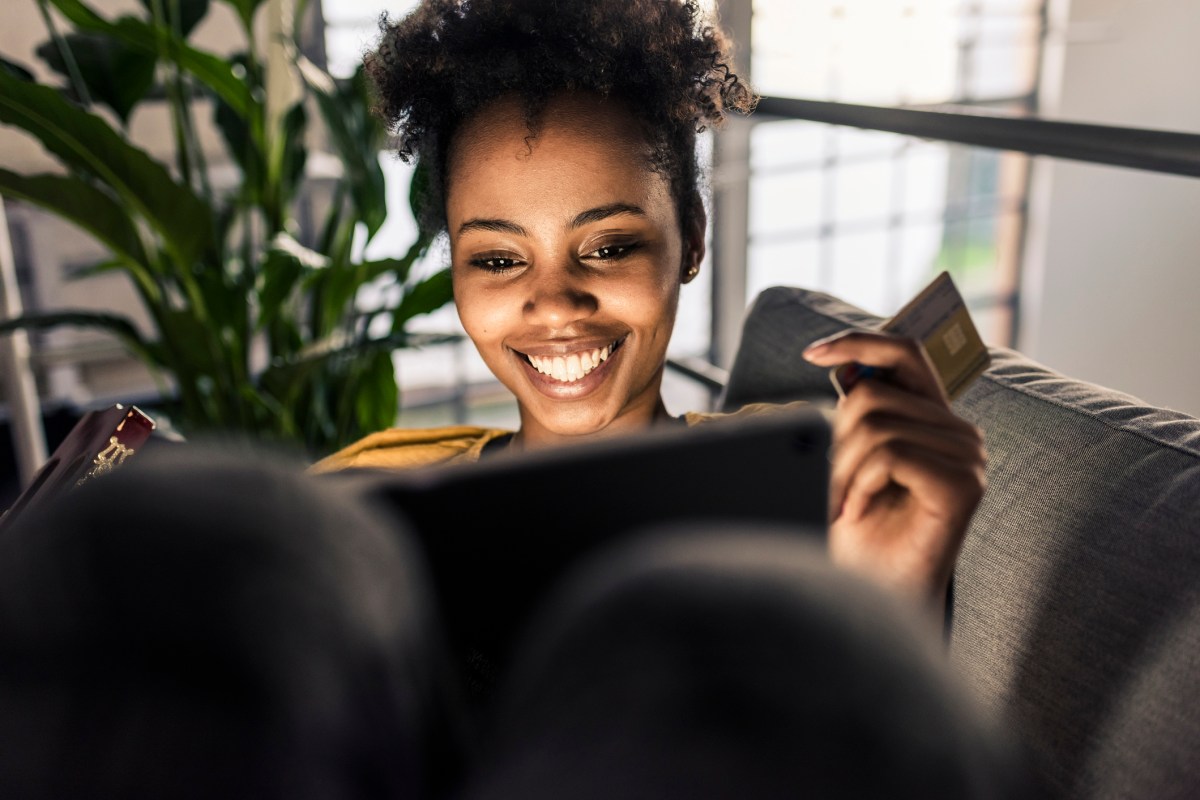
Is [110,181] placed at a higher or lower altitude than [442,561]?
higher

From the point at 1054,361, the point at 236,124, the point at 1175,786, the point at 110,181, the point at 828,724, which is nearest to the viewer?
the point at 828,724

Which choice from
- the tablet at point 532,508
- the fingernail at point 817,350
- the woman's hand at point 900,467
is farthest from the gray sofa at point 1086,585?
the tablet at point 532,508

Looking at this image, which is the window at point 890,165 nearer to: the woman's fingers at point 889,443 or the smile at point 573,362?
the smile at point 573,362

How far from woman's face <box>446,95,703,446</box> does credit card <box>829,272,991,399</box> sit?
1.01 ft

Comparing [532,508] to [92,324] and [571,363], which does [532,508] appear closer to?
[571,363]

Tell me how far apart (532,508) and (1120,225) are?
385 centimetres

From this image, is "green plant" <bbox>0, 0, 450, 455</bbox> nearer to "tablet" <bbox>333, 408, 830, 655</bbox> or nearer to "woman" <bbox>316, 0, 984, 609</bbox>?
"woman" <bbox>316, 0, 984, 609</bbox>

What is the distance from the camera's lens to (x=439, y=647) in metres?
0.18

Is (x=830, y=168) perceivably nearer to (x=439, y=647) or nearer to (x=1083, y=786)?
(x=1083, y=786)

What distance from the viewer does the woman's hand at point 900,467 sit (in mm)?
555

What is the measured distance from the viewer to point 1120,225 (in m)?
3.59

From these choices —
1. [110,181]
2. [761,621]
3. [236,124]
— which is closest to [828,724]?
[761,621]

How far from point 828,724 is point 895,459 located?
450 mm

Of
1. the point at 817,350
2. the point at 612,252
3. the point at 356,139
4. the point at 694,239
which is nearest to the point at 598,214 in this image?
the point at 612,252
